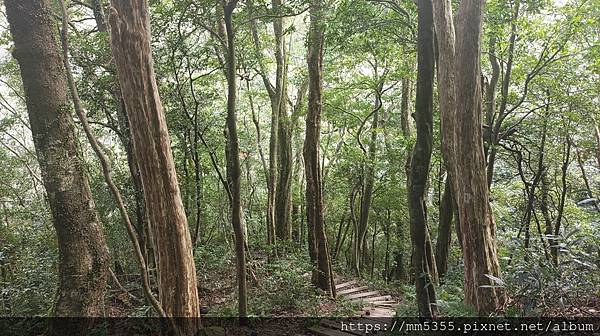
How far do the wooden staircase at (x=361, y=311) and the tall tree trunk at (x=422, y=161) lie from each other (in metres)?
1.83

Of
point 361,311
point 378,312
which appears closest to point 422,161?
point 361,311

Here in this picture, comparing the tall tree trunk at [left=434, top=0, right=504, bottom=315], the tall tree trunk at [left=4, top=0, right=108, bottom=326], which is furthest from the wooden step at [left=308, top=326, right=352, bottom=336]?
the tall tree trunk at [left=4, top=0, right=108, bottom=326]

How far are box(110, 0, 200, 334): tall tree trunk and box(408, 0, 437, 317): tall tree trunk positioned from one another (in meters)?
3.08

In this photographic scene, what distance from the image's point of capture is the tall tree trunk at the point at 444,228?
9.36m

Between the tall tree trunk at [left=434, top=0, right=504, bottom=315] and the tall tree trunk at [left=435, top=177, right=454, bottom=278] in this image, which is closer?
the tall tree trunk at [left=434, top=0, right=504, bottom=315]

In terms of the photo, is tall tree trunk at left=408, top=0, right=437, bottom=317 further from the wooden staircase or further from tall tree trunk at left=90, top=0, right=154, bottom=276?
tall tree trunk at left=90, top=0, right=154, bottom=276

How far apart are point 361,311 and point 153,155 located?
240 inches

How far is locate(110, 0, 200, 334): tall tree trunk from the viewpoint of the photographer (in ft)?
15.4

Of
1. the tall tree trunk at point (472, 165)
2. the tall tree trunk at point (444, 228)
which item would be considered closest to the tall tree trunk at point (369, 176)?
the tall tree trunk at point (444, 228)

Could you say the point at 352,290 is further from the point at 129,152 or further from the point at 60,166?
the point at 60,166

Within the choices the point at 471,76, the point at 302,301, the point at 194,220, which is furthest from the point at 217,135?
the point at 471,76

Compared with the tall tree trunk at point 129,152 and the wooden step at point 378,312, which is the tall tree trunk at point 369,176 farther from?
the tall tree trunk at point 129,152

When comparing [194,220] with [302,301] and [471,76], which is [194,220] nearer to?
[302,301]

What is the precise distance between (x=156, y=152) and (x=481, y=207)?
15.3 feet
